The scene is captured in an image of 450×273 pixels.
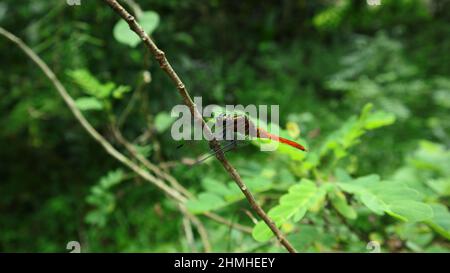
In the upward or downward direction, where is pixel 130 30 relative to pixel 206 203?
upward

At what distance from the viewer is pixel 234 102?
374 cm

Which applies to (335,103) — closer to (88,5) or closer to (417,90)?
(417,90)

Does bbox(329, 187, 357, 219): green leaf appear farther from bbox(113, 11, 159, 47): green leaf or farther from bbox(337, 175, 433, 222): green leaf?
bbox(113, 11, 159, 47): green leaf

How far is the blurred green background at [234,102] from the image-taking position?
1073mm

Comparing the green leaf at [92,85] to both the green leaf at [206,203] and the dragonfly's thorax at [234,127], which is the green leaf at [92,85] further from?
the dragonfly's thorax at [234,127]

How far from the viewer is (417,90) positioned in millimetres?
4117

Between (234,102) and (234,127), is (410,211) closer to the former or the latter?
(234,127)

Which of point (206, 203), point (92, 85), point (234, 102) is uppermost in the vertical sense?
point (234, 102)

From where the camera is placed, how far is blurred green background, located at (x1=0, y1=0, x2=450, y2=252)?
1.07 meters

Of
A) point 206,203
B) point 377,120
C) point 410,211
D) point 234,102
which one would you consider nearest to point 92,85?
point 206,203

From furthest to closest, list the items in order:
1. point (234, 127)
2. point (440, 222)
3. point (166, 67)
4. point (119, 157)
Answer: point (119, 157) → point (440, 222) → point (234, 127) → point (166, 67)

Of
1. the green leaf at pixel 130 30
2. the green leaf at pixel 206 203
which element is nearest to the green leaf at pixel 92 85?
the green leaf at pixel 130 30
